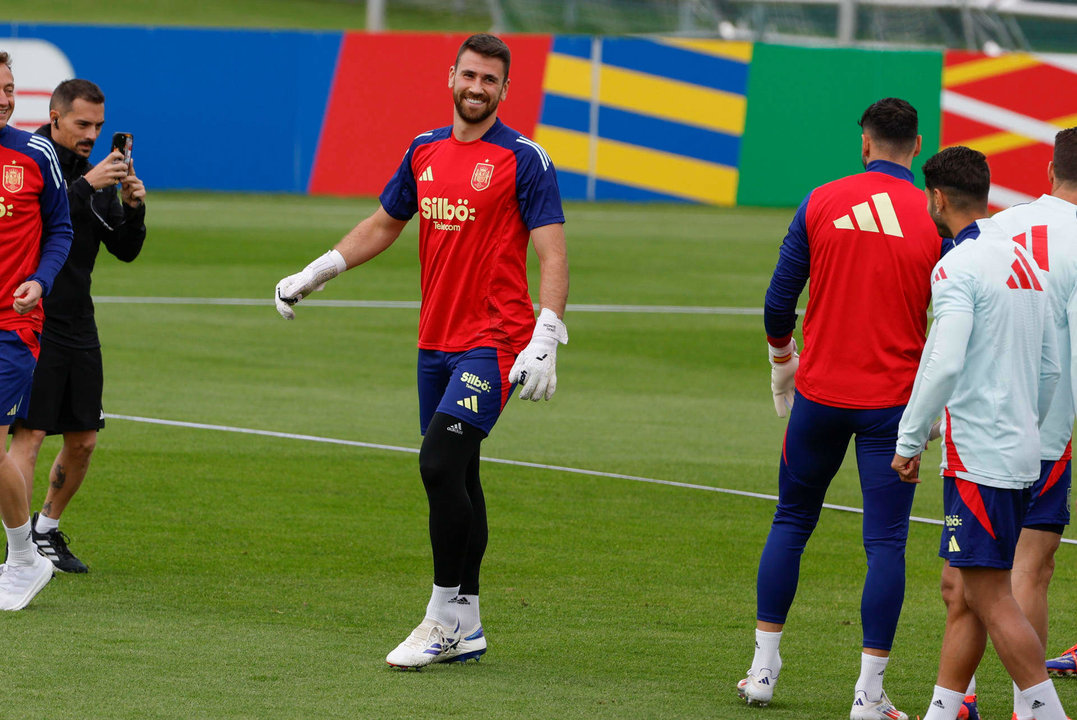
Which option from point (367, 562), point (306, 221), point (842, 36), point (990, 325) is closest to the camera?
point (990, 325)

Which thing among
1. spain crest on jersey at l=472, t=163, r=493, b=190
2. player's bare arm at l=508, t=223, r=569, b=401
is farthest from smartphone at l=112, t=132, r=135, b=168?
player's bare arm at l=508, t=223, r=569, b=401

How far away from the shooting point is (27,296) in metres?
6.59

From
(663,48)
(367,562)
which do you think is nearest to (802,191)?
(663,48)

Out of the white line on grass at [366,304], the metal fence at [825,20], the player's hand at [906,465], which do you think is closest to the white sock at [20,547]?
the player's hand at [906,465]

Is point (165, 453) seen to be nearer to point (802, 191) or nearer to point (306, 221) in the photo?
point (306, 221)

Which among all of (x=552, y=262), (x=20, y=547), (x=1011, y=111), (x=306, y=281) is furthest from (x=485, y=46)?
(x=1011, y=111)

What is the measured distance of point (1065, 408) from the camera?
5.28 m

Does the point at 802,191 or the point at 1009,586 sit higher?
the point at 802,191

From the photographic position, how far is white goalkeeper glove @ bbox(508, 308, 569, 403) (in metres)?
6.02

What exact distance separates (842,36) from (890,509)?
90.3 feet

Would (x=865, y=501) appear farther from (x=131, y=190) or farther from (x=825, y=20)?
(x=825, y=20)

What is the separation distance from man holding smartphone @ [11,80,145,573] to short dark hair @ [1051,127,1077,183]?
4193 millimetres

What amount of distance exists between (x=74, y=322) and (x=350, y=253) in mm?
1731

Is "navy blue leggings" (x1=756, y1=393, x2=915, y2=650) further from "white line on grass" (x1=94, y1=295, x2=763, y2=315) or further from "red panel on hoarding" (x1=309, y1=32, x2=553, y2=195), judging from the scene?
"red panel on hoarding" (x1=309, y1=32, x2=553, y2=195)
